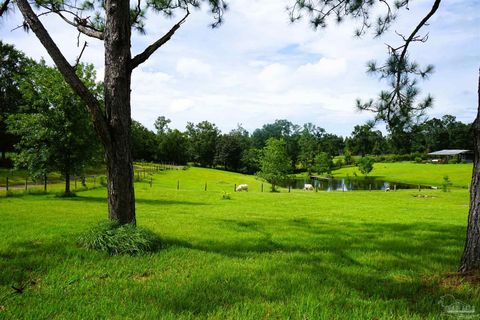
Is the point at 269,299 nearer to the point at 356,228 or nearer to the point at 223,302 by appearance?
the point at 223,302

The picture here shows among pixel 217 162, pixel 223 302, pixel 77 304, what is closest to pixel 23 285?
pixel 77 304

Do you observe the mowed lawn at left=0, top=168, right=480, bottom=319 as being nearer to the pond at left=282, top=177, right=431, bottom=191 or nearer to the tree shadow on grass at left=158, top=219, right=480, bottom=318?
the tree shadow on grass at left=158, top=219, right=480, bottom=318

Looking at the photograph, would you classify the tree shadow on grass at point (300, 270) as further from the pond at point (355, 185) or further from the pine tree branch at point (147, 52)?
the pond at point (355, 185)

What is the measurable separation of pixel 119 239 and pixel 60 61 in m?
3.32

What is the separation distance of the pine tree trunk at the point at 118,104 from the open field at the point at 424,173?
57.7m

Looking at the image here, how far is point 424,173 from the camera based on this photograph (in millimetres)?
71000

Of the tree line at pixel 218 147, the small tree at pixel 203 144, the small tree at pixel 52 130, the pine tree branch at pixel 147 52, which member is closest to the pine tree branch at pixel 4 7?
the pine tree branch at pixel 147 52

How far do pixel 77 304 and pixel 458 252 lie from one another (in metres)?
6.59

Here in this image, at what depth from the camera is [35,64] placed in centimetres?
2309

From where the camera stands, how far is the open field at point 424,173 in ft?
194

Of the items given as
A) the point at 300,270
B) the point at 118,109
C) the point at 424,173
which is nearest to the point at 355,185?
the point at 424,173

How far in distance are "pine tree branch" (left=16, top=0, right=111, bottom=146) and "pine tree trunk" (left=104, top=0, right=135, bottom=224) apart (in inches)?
10.5

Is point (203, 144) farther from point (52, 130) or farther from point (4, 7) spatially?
point (4, 7)

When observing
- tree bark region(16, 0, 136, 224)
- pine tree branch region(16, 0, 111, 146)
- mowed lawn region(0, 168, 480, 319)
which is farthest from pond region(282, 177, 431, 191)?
pine tree branch region(16, 0, 111, 146)
